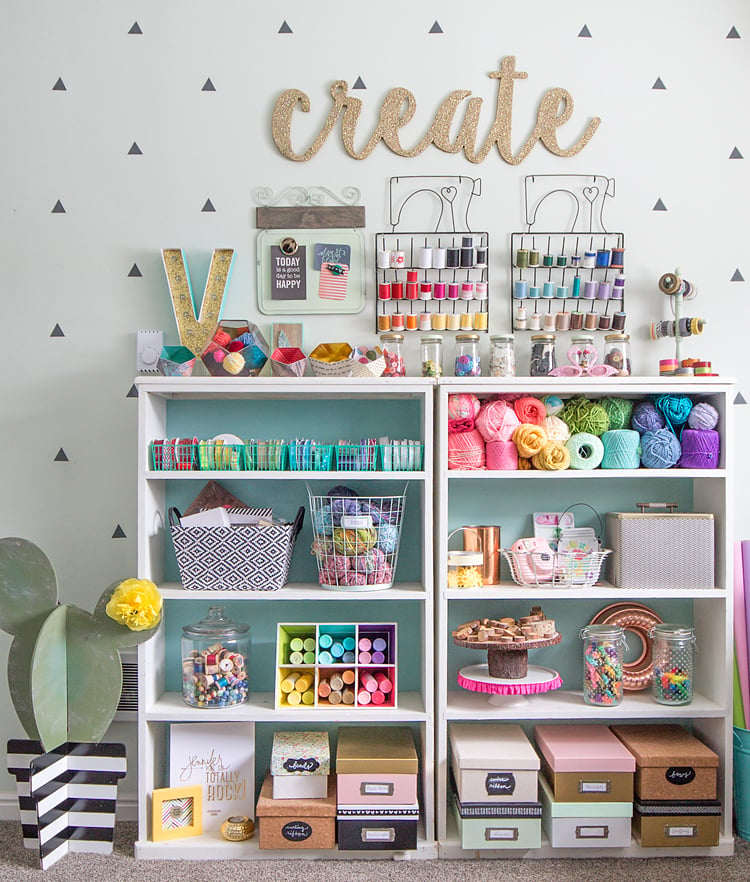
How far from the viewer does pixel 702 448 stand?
96.7 inches

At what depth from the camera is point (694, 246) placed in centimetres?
272

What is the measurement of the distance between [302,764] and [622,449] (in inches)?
49.0

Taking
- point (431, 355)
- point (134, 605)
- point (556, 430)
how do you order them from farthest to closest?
point (431, 355) → point (556, 430) → point (134, 605)

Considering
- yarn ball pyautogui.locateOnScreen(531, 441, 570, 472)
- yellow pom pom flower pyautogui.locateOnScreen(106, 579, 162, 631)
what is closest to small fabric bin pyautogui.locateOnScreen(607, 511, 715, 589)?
yarn ball pyautogui.locateOnScreen(531, 441, 570, 472)

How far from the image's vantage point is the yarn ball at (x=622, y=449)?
2471 millimetres

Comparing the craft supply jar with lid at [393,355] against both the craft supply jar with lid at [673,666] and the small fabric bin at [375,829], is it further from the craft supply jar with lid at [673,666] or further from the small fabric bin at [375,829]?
the small fabric bin at [375,829]

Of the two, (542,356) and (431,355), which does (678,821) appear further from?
(431,355)

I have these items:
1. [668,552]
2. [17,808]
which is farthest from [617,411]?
[17,808]

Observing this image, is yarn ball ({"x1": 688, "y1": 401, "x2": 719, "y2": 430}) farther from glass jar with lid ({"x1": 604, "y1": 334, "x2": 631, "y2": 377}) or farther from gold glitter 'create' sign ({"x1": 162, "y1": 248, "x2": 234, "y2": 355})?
gold glitter 'create' sign ({"x1": 162, "y1": 248, "x2": 234, "y2": 355})

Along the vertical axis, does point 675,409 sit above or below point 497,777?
above

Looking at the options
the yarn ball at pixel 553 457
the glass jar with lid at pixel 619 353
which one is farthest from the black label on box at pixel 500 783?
the glass jar with lid at pixel 619 353

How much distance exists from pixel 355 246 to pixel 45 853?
1.91 meters

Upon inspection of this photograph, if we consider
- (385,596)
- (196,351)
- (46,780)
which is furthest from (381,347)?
(46,780)

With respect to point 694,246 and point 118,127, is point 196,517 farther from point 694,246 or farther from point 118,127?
point 694,246
